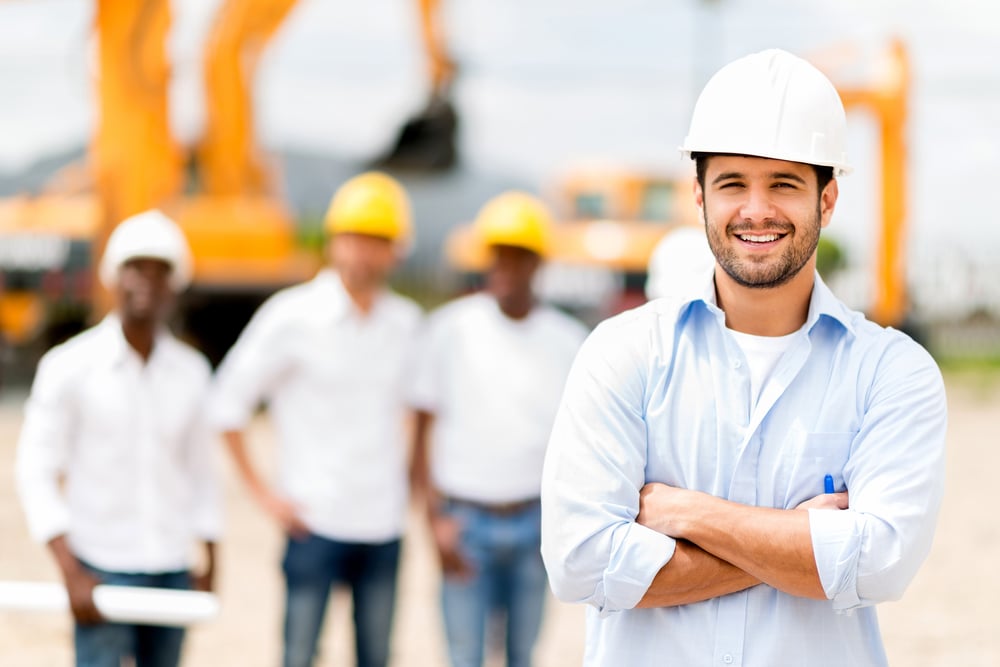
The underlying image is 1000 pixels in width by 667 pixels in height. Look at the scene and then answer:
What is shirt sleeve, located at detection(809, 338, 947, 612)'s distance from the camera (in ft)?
6.03

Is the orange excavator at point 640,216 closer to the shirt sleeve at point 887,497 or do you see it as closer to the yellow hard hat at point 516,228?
the yellow hard hat at point 516,228

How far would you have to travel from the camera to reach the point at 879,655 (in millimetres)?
1931

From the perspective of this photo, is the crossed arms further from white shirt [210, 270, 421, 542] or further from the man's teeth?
white shirt [210, 270, 421, 542]

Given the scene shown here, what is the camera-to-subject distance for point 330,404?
3885 mm

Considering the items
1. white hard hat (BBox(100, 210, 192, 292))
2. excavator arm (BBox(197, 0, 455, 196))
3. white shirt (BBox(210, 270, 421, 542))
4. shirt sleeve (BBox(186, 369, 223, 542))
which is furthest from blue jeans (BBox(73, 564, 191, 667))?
excavator arm (BBox(197, 0, 455, 196))

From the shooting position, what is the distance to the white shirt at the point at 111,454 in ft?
10.4

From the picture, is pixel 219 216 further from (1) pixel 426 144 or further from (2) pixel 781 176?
(2) pixel 781 176

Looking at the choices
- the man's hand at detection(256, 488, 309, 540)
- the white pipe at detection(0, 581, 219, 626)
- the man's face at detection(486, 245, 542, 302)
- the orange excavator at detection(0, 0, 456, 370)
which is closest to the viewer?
the white pipe at detection(0, 581, 219, 626)

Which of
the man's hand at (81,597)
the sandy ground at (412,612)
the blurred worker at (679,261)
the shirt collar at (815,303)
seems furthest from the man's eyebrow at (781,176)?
the sandy ground at (412,612)

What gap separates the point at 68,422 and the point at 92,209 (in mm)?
10773

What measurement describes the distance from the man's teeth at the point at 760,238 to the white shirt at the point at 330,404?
224cm

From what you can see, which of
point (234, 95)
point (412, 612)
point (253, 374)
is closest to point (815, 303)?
point (253, 374)

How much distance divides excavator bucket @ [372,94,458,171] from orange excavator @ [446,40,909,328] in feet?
4.42

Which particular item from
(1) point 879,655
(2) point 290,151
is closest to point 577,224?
(1) point 879,655
